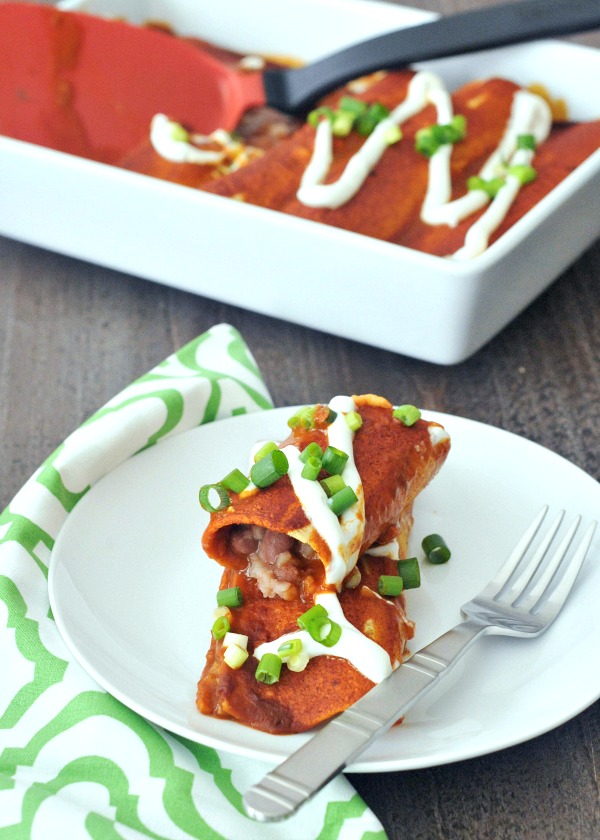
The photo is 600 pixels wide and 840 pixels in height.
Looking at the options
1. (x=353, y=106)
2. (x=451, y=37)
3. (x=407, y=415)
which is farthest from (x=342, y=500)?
(x=451, y=37)

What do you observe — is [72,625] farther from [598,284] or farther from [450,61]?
[450,61]

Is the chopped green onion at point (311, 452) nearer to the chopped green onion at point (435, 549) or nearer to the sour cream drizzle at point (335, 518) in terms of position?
the sour cream drizzle at point (335, 518)

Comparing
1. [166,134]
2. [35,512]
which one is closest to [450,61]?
[166,134]

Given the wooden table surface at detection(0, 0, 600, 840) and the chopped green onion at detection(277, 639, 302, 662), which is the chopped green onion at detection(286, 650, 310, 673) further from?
the wooden table surface at detection(0, 0, 600, 840)

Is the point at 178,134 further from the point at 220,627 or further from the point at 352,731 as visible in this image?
the point at 352,731

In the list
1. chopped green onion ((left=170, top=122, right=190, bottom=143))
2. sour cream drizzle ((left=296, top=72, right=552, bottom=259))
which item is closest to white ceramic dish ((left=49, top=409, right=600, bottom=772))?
sour cream drizzle ((left=296, top=72, right=552, bottom=259))

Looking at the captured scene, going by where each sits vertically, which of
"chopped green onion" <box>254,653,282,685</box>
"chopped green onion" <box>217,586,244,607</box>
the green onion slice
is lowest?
"chopped green onion" <box>217,586,244,607</box>

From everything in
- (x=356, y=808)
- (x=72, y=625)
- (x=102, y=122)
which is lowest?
(x=102, y=122)
